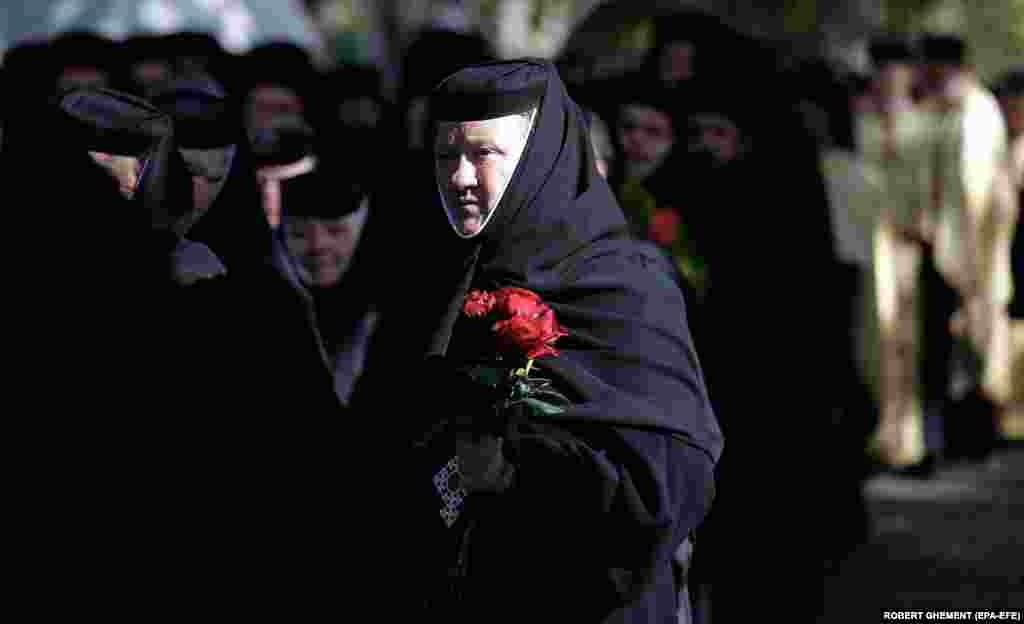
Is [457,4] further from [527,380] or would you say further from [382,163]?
[527,380]

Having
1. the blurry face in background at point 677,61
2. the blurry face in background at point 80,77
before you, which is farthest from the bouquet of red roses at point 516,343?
the blurry face in background at point 80,77

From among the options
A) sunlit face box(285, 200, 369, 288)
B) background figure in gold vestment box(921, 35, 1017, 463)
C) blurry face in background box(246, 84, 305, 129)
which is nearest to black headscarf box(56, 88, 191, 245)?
sunlit face box(285, 200, 369, 288)

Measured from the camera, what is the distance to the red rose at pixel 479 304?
473 cm

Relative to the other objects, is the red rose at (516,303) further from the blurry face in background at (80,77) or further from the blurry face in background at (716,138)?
the blurry face in background at (80,77)

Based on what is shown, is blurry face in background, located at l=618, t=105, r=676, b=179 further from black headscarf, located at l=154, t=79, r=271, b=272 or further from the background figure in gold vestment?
the background figure in gold vestment

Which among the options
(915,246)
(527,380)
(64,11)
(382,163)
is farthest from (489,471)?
(64,11)

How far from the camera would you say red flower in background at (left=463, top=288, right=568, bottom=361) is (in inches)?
184

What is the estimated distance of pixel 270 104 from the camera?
1020 centimetres

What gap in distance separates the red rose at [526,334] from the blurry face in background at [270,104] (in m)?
5.17

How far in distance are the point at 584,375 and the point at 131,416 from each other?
3.05 feet

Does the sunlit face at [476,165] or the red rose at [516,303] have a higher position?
the sunlit face at [476,165]

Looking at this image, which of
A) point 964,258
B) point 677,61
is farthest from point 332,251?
point 964,258

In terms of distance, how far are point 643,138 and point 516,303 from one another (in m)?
3.79

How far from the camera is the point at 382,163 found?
10133 mm
